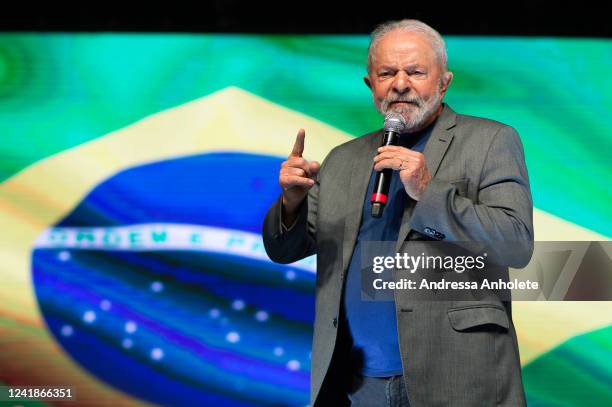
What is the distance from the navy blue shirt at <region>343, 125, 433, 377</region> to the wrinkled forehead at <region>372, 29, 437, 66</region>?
306mm

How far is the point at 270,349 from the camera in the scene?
10.1ft

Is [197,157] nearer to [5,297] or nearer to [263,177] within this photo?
[263,177]

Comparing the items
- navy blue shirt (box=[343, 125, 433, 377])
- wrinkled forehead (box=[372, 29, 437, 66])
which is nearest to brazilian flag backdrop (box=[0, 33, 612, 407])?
wrinkled forehead (box=[372, 29, 437, 66])

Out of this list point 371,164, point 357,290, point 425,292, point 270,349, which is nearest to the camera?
point 425,292

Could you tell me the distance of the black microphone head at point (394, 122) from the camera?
1.80m

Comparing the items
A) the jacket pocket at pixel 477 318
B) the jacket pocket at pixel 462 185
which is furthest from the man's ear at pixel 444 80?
the jacket pocket at pixel 477 318

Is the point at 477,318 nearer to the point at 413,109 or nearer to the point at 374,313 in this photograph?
the point at 374,313

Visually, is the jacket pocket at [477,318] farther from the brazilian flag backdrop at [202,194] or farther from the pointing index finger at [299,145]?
the brazilian flag backdrop at [202,194]

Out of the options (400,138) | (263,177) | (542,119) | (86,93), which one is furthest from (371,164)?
(86,93)

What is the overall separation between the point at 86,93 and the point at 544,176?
1.98m

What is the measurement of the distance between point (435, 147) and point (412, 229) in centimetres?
23

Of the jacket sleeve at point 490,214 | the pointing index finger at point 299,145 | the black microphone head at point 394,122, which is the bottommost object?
the jacket sleeve at point 490,214

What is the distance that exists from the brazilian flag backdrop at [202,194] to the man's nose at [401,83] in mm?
1252

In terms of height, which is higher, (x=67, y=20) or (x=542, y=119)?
(x=67, y=20)
